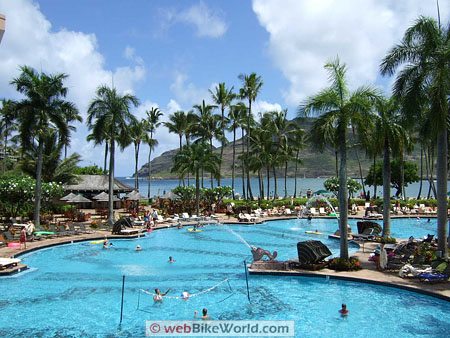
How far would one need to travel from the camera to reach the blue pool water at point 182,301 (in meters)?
13.8

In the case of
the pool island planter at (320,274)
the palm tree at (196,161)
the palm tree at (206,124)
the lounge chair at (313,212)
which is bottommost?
the pool island planter at (320,274)

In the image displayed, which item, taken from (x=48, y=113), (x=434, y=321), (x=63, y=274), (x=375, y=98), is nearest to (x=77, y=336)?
(x=63, y=274)

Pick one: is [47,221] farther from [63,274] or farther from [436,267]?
[436,267]

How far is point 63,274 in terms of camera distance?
20688 millimetres

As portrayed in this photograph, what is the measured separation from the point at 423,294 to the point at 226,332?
26.0 ft

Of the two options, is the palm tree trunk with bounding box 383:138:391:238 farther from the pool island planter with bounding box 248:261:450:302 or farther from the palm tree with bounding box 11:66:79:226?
the palm tree with bounding box 11:66:79:226

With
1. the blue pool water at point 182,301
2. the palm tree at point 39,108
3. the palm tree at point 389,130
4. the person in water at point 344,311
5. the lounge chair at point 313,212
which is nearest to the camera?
the blue pool water at point 182,301

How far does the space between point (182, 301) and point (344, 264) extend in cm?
785

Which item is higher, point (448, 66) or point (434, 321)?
point (448, 66)

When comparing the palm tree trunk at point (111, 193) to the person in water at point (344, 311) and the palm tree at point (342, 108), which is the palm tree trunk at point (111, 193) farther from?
the person in water at point (344, 311)

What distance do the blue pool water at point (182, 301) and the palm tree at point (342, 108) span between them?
4.43 m

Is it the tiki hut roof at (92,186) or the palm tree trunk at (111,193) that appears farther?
the tiki hut roof at (92,186)

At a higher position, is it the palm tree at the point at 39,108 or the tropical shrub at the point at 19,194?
the palm tree at the point at 39,108

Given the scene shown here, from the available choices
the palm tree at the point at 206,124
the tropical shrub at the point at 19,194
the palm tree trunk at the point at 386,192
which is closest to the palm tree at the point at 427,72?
the palm tree trunk at the point at 386,192
